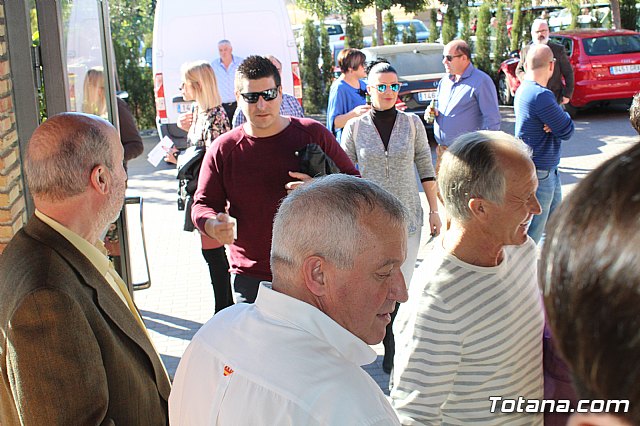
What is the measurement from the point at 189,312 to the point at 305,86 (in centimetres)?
1289

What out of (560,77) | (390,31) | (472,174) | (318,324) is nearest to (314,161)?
(472,174)

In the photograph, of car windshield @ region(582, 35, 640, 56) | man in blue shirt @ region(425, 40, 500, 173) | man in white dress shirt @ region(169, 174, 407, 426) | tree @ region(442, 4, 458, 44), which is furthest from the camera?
tree @ region(442, 4, 458, 44)

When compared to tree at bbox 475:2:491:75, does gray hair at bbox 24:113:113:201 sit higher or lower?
lower

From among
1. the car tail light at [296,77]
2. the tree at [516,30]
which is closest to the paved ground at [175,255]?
the car tail light at [296,77]

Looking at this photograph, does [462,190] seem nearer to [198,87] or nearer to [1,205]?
[1,205]

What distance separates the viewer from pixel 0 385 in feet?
7.85

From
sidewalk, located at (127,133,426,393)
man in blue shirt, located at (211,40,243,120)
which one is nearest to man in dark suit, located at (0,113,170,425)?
sidewalk, located at (127,133,426,393)

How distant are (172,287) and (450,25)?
14.6 metres

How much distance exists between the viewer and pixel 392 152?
5148 mm

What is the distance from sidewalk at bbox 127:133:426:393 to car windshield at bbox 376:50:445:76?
5.17 m

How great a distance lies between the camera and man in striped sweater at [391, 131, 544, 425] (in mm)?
2412

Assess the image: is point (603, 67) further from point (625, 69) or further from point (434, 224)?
point (434, 224)

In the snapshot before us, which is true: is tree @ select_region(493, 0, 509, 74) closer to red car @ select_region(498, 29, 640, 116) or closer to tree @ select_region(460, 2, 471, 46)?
tree @ select_region(460, 2, 471, 46)

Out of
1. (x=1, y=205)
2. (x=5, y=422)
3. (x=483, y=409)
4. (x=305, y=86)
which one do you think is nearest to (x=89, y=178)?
(x=5, y=422)
